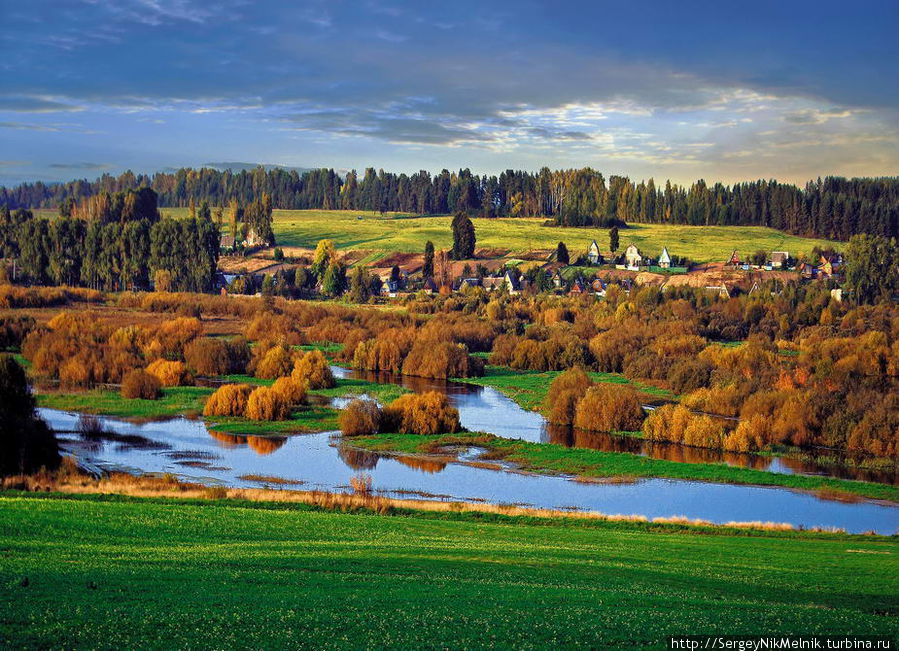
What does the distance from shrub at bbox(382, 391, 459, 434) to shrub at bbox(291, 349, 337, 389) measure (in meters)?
14.4

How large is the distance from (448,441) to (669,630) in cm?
3409

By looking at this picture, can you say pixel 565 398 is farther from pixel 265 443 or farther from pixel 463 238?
pixel 463 238

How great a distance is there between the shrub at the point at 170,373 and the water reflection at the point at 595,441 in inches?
469

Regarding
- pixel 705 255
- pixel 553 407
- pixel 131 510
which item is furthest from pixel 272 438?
pixel 705 255

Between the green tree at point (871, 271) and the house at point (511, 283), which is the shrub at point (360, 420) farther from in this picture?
the green tree at point (871, 271)

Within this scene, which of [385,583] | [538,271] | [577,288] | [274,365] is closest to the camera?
[385,583]

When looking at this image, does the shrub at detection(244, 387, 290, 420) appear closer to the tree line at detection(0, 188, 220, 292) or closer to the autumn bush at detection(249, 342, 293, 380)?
the autumn bush at detection(249, 342, 293, 380)

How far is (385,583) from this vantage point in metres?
15.9

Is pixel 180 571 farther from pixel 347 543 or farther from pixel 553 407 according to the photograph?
pixel 553 407

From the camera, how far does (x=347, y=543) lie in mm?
21188

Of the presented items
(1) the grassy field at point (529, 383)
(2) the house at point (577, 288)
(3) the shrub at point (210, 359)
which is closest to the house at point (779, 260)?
(2) the house at point (577, 288)

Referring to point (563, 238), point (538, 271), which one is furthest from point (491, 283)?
point (563, 238)

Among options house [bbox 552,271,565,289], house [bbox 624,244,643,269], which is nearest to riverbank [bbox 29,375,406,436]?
house [bbox 552,271,565,289]

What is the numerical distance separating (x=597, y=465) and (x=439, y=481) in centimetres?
830
